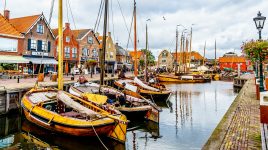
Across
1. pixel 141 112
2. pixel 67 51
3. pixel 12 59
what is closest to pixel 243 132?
pixel 141 112

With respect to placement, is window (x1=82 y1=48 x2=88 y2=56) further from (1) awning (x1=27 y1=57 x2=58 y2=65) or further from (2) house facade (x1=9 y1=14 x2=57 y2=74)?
(1) awning (x1=27 y1=57 x2=58 y2=65)

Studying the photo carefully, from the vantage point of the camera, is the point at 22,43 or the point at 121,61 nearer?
the point at 22,43

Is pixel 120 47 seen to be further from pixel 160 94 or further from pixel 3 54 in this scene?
pixel 160 94

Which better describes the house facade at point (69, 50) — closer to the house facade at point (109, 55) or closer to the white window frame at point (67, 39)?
the white window frame at point (67, 39)

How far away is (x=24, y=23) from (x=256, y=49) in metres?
34.6

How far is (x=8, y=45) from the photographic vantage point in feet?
101

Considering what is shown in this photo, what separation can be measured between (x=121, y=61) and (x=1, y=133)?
2176 inches

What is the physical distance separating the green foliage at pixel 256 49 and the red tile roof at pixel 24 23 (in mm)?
31500

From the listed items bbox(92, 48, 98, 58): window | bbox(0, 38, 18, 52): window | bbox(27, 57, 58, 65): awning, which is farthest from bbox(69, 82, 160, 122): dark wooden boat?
bbox(92, 48, 98, 58): window

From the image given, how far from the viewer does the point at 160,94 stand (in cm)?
2273

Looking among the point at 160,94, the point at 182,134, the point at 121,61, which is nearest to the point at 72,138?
the point at 182,134

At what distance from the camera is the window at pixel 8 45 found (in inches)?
1170

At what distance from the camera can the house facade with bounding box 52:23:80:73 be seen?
42.4 meters

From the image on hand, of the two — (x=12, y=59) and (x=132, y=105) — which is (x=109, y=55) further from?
(x=132, y=105)
